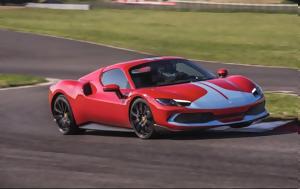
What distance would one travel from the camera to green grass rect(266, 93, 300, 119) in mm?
13220

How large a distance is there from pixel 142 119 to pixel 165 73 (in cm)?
99

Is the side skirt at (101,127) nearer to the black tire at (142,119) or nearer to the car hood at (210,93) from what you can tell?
the black tire at (142,119)

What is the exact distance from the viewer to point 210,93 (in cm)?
1085

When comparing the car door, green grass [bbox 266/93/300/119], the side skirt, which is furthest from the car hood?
green grass [bbox 266/93/300/119]

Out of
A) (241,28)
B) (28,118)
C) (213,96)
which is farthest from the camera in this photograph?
(241,28)

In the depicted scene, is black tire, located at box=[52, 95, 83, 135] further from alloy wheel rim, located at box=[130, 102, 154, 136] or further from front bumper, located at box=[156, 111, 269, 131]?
front bumper, located at box=[156, 111, 269, 131]

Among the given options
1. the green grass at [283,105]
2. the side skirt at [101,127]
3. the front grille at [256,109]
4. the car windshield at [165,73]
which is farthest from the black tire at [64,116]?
the green grass at [283,105]

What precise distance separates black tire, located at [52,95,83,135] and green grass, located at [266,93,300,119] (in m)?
3.66

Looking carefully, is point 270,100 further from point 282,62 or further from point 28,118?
point 282,62

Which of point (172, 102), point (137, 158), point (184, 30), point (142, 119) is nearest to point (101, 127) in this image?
point (142, 119)

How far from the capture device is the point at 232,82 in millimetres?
11469

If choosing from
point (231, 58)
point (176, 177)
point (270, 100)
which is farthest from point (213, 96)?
point (231, 58)

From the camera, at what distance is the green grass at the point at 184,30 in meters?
32.8

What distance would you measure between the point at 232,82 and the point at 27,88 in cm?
1024
